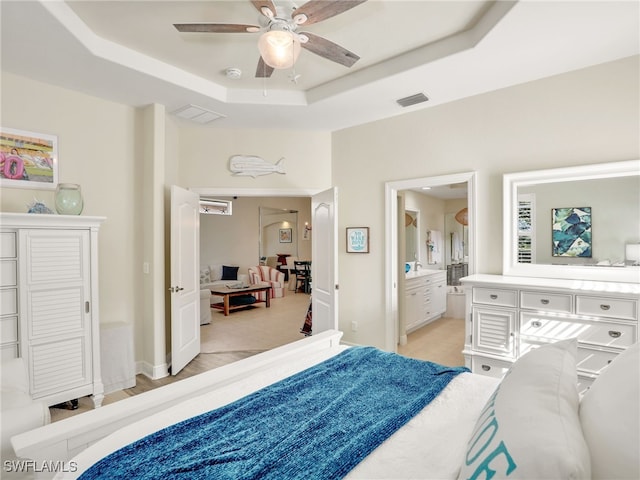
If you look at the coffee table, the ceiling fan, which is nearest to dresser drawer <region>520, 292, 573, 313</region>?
the ceiling fan

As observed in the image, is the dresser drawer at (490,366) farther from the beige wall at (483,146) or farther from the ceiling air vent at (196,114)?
the ceiling air vent at (196,114)

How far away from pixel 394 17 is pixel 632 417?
2490 mm

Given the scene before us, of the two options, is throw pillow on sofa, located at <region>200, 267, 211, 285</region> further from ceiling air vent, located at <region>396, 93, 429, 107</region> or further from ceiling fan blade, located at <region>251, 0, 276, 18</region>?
ceiling fan blade, located at <region>251, 0, 276, 18</region>

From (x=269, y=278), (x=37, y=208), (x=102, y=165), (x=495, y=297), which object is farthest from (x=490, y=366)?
(x=269, y=278)

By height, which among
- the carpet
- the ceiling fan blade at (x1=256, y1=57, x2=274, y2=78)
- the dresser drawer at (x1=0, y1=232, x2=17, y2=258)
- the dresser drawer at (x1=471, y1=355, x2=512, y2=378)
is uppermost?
the ceiling fan blade at (x1=256, y1=57, x2=274, y2=78)

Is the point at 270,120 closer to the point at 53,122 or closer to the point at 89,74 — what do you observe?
the point at 89,74

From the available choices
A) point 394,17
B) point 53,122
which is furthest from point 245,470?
point 53,122

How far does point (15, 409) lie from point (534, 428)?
2033 millimetres

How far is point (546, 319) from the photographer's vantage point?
2496mm

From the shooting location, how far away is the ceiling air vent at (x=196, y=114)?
3.62 meters

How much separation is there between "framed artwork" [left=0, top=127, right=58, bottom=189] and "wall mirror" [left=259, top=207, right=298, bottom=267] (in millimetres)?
6967

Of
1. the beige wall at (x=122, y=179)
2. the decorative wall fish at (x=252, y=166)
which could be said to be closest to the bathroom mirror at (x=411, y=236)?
the decorative wall fish at (x=252, y=166)

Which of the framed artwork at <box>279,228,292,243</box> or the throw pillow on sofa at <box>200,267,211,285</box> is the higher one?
the framed artwork at <box>279,228,292,243</box>

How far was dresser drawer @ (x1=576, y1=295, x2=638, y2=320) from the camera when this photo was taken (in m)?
2.20
